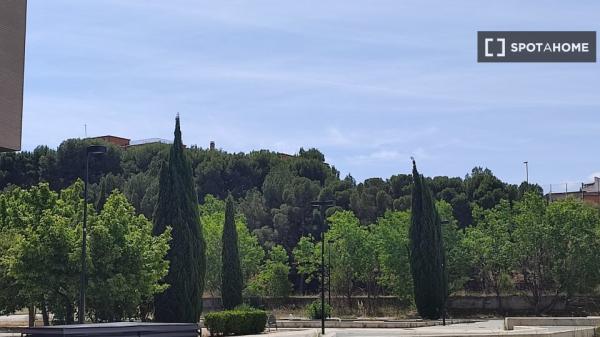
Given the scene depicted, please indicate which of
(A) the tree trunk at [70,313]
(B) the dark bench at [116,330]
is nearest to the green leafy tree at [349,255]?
(A) the tree trunk at [70,313]

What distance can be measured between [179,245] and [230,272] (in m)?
10.3

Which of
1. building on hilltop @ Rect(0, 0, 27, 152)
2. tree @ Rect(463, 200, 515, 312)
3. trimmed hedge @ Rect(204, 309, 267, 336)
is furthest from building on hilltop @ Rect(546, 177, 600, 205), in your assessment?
building on hilltop @ Rect(0, 0, 27, 152)

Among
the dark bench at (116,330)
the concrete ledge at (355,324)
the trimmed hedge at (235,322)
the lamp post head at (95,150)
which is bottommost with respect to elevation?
the concrete ledge at (355,324)

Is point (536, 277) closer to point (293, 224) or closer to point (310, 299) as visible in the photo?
point (310, 299)

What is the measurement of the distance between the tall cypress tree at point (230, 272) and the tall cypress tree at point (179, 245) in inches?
366

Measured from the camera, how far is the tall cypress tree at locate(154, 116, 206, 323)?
1345 inches

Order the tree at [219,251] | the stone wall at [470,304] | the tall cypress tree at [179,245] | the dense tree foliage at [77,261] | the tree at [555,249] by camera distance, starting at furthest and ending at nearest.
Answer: the tree at [219,251], the stone wall at [470,304], the tree at [555,249], the tall cypress tree at [179,245], the dense tree foliage at [77,261]

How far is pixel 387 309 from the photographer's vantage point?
192 ft

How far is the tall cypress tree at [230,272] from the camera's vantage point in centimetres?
4425

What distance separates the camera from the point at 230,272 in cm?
4444

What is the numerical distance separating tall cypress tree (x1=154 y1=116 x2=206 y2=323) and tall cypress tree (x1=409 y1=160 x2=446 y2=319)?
20397 millimetres

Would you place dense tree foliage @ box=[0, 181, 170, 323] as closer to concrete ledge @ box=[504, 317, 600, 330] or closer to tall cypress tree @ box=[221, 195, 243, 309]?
tall cypress tree @ box=[221, 195, 243, 309]

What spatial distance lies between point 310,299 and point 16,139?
38.6 metres

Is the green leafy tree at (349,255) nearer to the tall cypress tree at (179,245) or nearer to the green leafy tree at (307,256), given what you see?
the green leafy tree at (307,256)
